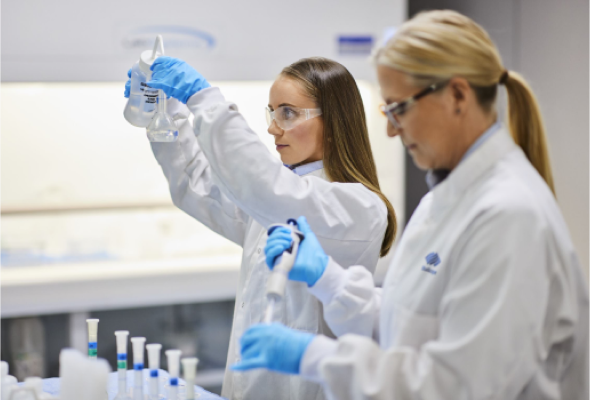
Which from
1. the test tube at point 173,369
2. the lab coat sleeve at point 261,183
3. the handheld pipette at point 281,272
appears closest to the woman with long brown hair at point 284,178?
the lab coat sleeve at point 261,183

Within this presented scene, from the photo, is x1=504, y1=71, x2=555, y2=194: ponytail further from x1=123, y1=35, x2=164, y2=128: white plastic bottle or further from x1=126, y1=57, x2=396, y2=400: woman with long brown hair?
x1=123, y1=35, x2=164, y2=128: white plastic bottle

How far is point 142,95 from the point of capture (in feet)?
5.53

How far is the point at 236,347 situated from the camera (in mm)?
1606

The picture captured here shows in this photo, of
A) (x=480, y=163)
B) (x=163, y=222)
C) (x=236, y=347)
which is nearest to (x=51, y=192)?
(x=163, y=222)

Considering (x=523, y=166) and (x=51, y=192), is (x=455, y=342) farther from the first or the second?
(x=51, y=192)

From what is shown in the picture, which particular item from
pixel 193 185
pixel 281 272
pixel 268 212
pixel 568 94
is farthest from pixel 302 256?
pixel 568 94

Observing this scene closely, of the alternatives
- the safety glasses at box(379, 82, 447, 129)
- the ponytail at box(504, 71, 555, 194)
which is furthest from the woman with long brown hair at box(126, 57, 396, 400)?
the ponytail at box(504, 71, 555, 194)

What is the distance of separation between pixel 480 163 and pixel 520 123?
0.15m

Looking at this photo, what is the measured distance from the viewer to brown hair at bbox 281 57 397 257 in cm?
163

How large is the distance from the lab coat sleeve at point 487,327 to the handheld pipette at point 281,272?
0.19 m

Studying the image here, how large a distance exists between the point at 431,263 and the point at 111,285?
6.77ft

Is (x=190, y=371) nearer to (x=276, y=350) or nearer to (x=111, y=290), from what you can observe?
(x=276, y=350)

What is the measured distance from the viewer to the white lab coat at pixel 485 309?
93 cm

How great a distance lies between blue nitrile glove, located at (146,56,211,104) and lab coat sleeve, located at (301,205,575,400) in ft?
2.66
